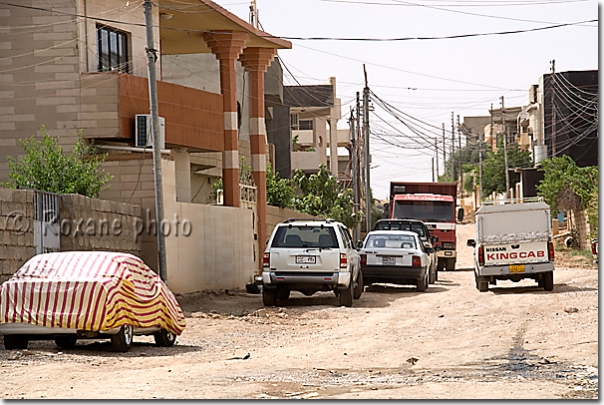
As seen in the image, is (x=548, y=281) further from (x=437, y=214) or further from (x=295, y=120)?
(x=295, y=120)

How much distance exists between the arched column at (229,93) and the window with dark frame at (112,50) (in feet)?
16.1

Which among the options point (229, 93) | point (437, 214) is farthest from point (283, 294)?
point (437, 214)

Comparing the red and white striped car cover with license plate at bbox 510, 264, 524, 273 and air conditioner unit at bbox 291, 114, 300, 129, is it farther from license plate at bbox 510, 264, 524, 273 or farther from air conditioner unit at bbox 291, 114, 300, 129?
air conditioner unit at bbox 291, 114, 300, 129

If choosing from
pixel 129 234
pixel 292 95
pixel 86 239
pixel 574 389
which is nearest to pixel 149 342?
pixel 86 239

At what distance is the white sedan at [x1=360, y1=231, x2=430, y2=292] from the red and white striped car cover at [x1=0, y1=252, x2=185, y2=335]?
13551 millimetres

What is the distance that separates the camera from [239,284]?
102 ft

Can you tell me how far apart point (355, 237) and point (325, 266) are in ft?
120

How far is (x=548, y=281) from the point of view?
24.7 metres

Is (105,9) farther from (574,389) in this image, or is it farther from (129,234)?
(574,389)

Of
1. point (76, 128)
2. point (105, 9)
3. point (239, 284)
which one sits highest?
point (105, 9)

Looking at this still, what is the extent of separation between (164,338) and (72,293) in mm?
2372

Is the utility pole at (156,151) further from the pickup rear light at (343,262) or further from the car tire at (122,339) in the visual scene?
the car tire at (122,339)

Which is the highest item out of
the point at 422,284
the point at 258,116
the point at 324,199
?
the point at 258,116

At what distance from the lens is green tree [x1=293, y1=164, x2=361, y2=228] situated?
50125 mm
